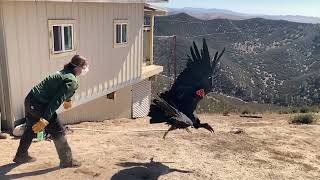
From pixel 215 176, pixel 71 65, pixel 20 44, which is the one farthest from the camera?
pixel 20 44

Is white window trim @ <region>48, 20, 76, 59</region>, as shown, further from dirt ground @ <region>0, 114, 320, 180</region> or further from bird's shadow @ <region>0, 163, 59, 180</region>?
bird's shadow @ <region>0, 163, 59, 180</region>

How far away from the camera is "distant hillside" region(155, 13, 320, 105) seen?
166ft

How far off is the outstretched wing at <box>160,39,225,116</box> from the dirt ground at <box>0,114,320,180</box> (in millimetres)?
1062

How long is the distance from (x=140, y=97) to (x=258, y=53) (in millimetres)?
60021

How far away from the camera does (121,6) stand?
12.2 m

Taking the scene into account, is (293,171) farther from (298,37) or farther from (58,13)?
(298,37)

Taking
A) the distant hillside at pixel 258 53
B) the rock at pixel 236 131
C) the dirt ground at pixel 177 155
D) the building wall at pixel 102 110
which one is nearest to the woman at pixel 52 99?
the dirt ground at pixel 177 155

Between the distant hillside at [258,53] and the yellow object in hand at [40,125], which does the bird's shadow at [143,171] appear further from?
the distant hillside at [258,53]

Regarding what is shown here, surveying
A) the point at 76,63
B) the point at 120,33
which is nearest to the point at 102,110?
the point at 120,33

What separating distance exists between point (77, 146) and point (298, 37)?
3296 inches

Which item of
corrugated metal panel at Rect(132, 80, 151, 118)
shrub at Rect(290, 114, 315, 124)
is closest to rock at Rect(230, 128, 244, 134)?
shrub at Rect(290, 114, 315, 124)

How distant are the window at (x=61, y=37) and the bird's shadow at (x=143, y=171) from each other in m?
3.44

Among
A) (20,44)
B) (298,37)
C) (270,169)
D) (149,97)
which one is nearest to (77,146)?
(20,44)

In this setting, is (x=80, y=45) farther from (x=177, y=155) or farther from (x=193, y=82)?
(x=177, y=155)
